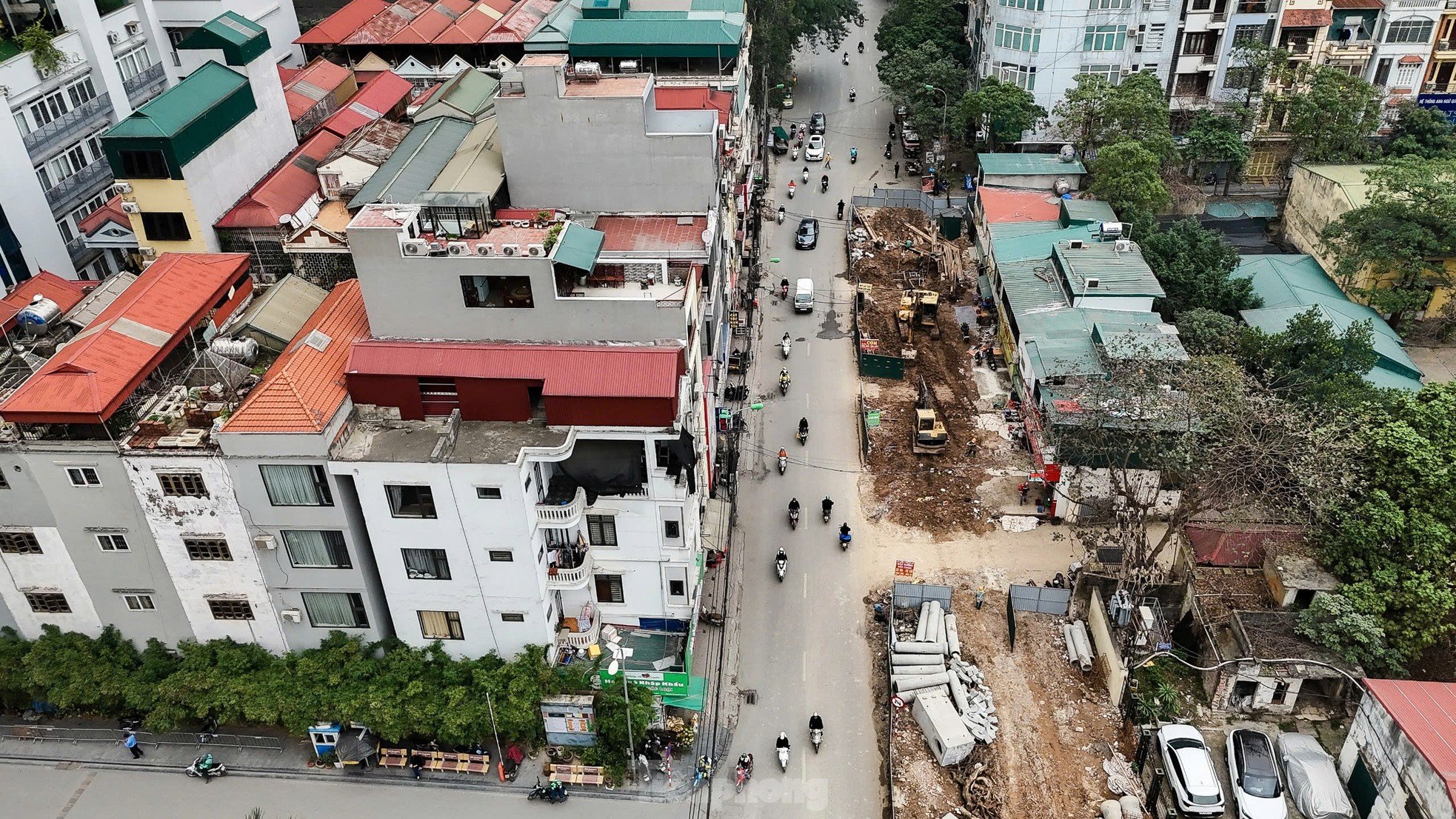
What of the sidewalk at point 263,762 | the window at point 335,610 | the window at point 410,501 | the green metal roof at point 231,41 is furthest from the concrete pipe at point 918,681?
the green metal roof at point 231,41

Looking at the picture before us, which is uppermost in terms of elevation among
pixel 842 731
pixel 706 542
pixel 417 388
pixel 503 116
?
pixel 503 116

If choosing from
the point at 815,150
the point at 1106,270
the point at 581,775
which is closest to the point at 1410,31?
the point at 1106,270

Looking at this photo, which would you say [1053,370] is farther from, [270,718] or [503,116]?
[270,718]

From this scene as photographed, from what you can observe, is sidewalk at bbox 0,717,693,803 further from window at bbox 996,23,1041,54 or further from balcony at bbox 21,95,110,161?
window at bbox 996,23,1041,54

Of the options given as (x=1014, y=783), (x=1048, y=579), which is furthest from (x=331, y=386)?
(x=1048, y=579)

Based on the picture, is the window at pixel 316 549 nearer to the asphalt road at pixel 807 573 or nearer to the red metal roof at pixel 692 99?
A: the asphalt road at pixel 807 573
